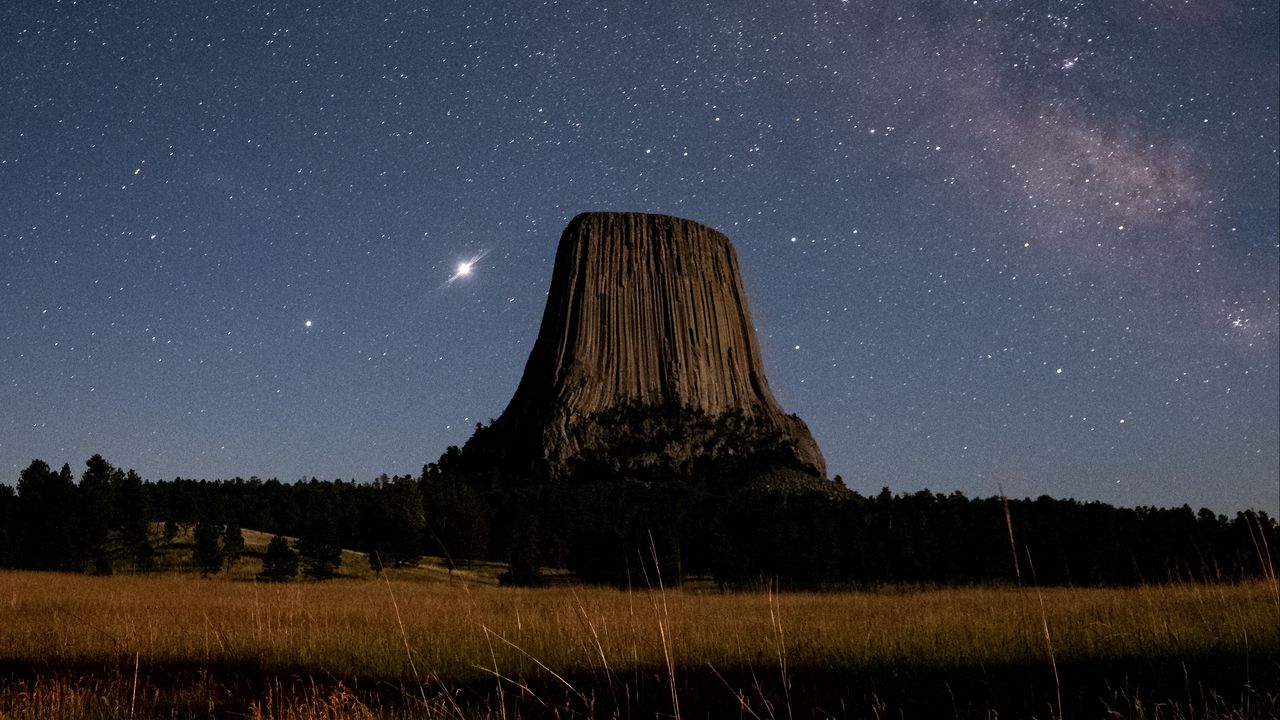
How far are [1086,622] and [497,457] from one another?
94942 millimetres

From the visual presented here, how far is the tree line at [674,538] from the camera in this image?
138 ft

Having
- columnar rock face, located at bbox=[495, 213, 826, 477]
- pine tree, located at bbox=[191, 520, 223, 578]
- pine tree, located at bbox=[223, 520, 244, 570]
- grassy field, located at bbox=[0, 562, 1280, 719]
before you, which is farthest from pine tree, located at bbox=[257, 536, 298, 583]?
columnar rock face, located at bbox=[495, 213, 826, 477]

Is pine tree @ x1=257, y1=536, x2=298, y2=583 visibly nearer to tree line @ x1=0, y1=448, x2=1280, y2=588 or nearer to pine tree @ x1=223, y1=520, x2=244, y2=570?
tree line @ x1=0, y1=448, x2=1280, y2=588

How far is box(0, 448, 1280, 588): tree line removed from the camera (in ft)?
138

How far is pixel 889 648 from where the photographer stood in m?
9.43

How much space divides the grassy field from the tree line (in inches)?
976

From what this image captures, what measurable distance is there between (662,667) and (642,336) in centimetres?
10659

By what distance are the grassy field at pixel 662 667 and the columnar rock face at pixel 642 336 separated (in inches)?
3509

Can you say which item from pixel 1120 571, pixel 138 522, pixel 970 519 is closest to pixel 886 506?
pixel 970 519

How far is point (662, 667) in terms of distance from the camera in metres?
8.02

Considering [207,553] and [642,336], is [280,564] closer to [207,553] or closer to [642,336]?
[207,553]

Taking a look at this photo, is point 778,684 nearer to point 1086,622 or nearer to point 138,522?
point 1086,622

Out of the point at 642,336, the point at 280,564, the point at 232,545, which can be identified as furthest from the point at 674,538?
the point at 642,336

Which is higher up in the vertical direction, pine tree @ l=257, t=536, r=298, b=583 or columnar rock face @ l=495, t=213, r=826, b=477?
columnar rock face @ l=495, t=213, r=826, b=477
